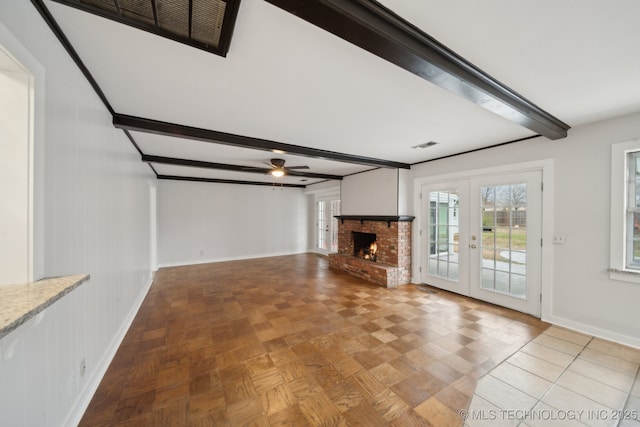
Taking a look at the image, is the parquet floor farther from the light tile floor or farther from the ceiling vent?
the ceiling vent

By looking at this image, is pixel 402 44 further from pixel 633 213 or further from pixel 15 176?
pixel 633 213

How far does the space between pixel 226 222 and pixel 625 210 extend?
299 inches

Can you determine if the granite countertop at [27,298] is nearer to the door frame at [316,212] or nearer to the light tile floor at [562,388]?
the light tile floor at [562,388]

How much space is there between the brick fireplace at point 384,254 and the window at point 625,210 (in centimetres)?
260

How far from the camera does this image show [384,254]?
4.93 metres

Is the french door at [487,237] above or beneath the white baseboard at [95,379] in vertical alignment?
above

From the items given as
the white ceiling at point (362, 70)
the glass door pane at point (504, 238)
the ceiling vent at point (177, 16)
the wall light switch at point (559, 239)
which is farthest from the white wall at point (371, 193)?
the ceiling vent at point (177, 16)

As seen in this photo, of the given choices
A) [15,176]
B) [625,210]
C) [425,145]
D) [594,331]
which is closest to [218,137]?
[15,176]

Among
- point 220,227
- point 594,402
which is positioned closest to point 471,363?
point 594,402

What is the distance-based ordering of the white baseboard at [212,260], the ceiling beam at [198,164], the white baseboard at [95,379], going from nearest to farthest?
the white baseboard at [95,379], the ceiling beam at [198,164], the white baseboard at [212,260]

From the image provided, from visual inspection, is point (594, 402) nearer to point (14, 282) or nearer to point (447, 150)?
point (447, 150)

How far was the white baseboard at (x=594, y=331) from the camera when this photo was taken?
2.43m

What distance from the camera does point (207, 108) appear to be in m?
2.30

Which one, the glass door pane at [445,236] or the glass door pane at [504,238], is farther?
the glass door pane at [445,236]
